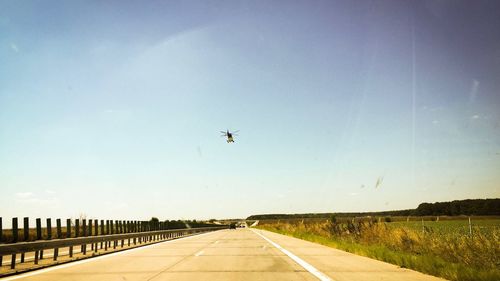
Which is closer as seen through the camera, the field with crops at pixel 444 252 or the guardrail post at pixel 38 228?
the field with crops at pixel 444 252

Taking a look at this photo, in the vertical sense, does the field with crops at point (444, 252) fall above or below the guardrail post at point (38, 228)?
below

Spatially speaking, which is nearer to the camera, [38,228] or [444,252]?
[444,252]

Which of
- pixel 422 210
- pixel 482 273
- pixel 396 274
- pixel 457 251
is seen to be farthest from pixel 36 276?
pixel 422 210

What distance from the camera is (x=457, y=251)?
11.5m

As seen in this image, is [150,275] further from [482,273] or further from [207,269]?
[482,273]

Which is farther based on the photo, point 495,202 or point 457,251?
point 495,202

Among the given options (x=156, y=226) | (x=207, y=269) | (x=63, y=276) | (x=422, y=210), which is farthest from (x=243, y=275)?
(x=422, y=210)

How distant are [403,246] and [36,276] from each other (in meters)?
12.7

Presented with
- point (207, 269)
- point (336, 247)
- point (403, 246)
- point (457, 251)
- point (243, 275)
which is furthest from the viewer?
point (336, 247)

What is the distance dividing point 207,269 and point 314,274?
2.66 metres

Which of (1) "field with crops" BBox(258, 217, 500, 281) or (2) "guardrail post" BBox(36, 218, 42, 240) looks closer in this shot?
(1) "field with crops" BBox(258, 217, 500, 281)

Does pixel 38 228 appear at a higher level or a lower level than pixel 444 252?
higher

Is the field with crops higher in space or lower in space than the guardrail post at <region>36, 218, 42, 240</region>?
lower

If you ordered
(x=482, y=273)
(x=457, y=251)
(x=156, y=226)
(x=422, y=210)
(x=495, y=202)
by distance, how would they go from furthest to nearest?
1. (x=422, y=210)
2. (x=495, y=202)
3. (x=156, y=226)
4. (x=457, y=251)
5. (x=482, y=273)
